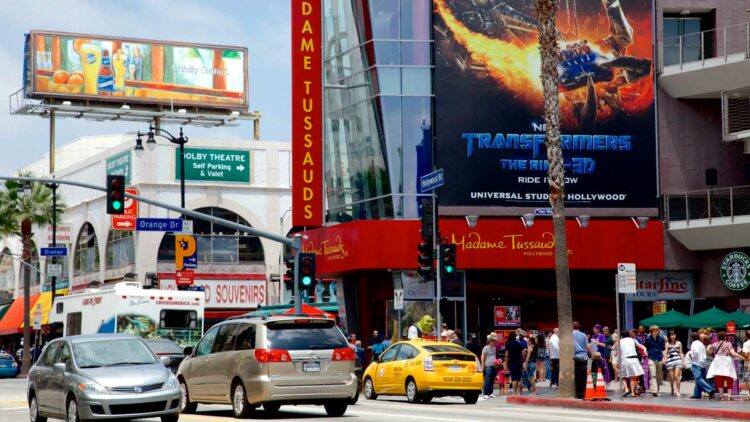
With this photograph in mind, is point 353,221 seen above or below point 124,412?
above

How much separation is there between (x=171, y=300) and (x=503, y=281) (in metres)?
13.4

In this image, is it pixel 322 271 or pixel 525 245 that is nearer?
pixel 525 245

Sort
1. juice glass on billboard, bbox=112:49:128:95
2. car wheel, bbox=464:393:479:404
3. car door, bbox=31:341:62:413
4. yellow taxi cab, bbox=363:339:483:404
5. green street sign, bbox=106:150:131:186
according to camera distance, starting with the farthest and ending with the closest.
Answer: juice glass on billboard, bbox=112:49:128:95
green street sign, bbox=106:150:131:186
car wheel, bbox=464:393:479:404
yellow taxi cab, bbox=363:339:483:404
car door, bbox=31:341:62:413

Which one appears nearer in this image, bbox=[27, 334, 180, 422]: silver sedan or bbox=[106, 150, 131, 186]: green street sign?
bbox=[27, 334, 180, 422]: silver sedan

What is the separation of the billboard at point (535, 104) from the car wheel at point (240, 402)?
71.7 ft

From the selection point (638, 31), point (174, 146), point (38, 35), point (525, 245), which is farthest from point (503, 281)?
point (38, 35)

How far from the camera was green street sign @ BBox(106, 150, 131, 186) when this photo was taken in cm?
6662

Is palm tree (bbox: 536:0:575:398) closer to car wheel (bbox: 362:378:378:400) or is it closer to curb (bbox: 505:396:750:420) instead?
curb (bbox: 505:396:750:420)

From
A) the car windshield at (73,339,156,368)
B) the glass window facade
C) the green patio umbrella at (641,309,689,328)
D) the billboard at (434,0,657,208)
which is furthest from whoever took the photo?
the billboard at (434,0,657,208)

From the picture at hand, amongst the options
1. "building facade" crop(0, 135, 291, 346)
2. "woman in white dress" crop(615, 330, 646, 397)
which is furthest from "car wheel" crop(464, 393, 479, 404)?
"building facade" crop(0, 135, 291, 346)

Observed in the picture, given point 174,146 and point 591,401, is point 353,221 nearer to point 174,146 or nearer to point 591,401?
point 591,401

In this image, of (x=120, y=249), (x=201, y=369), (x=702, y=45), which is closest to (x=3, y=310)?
(x=120, y=249)

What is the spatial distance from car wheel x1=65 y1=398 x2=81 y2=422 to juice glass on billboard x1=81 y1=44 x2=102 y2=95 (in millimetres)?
58009

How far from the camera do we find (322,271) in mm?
45844
